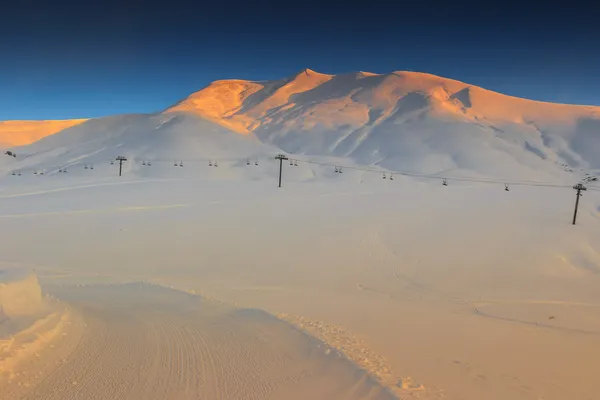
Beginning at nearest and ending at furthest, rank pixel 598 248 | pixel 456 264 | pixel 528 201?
pixel 456 264 → pixel 598 248 → pixel 528 201

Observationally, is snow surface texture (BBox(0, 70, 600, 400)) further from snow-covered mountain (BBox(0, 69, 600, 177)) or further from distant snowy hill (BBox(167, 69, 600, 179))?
distant snowy hill (BBox(167, 69, 600, 179))

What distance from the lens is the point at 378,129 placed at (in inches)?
5256

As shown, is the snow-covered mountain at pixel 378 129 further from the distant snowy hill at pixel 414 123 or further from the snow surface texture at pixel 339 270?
the snow surface texture at pixel 339 270

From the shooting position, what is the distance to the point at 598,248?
1372 inches

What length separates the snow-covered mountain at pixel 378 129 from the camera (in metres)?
106

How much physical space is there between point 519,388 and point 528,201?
48.3 metres

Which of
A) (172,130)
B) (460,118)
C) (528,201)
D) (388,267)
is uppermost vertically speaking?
(460,118)

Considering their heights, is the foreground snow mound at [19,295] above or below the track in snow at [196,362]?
above

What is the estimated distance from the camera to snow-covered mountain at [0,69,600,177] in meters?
106

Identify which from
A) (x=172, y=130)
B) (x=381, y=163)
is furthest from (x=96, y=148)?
(x=381, y=163)

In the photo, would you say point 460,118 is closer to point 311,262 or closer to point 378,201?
point 378,201

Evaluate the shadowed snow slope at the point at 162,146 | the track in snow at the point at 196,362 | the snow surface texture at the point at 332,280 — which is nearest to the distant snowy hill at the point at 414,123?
the shadowed snow slope at the point at 162,146

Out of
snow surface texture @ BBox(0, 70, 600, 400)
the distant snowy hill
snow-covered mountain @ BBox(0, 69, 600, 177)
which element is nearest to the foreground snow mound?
snow surface texture @ BBox(0, 70, 600, 400)

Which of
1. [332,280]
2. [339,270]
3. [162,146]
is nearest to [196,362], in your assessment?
[332,280]
